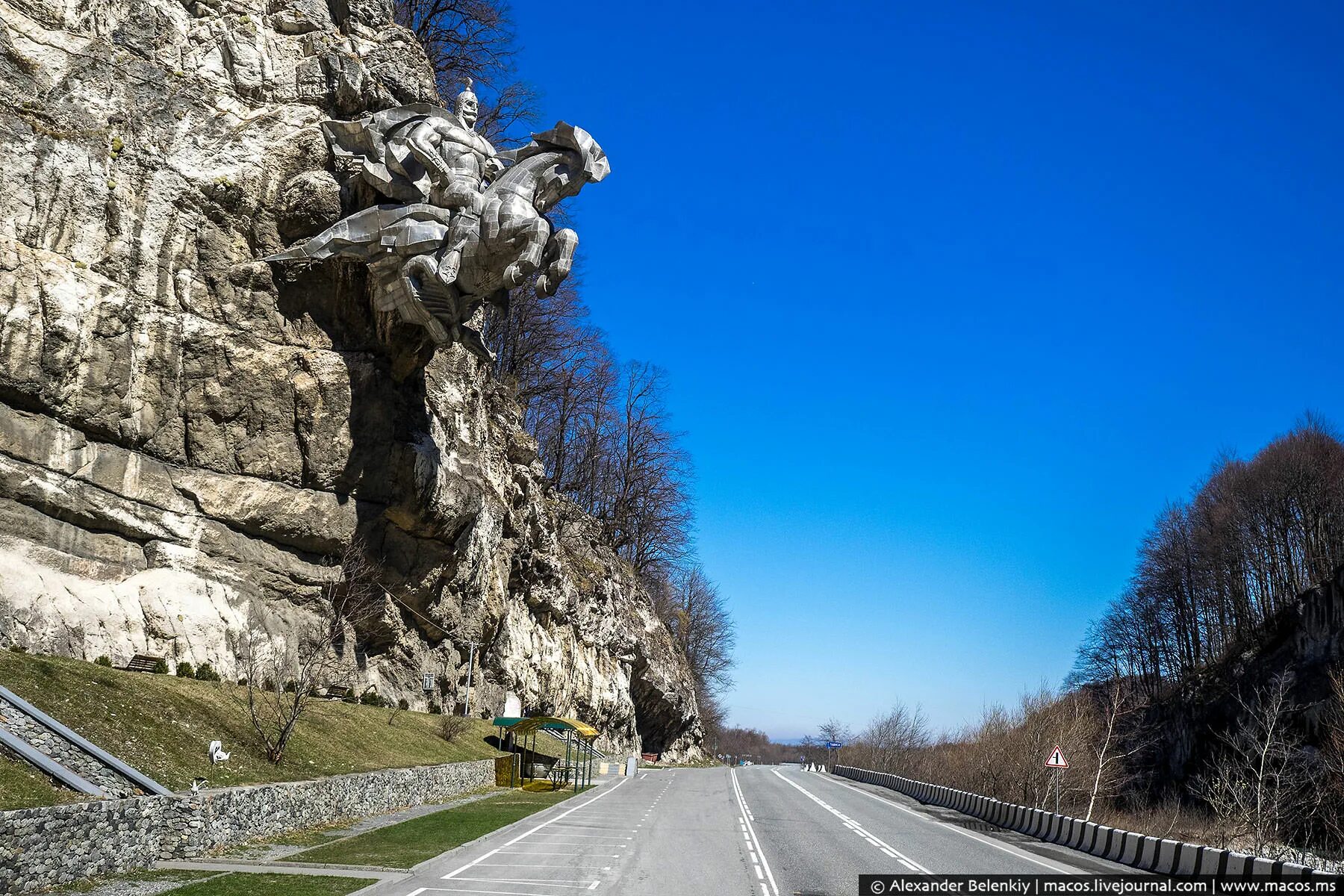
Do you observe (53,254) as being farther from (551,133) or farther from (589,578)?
(589,578)

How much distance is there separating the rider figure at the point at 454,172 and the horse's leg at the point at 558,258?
2474 mm

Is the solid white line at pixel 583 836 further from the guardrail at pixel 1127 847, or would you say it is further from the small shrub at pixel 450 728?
the small shrub at pixel 450 728

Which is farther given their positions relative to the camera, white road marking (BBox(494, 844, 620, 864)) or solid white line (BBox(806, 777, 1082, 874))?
solid white line (BBox(806, 777, 1082, 874))

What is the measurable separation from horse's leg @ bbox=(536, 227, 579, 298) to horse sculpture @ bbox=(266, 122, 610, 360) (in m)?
0.03

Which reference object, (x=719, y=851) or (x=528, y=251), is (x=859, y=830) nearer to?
(x=719, y=851)

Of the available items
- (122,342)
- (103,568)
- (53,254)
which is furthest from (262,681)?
(53,254)

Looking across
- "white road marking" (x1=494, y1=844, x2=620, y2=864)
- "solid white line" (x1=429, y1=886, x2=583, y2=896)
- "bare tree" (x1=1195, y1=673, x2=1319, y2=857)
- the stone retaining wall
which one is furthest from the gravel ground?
"bare tree" (x1=1195, y1=673, x2=1319, y2=857)

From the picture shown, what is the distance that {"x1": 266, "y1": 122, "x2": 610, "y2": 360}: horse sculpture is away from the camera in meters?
29.8

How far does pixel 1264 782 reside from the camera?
44312mm

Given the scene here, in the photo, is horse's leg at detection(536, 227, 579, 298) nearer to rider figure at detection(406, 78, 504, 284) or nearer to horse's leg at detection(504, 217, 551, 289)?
horse's leg at detection(504, 217, 551, 289)

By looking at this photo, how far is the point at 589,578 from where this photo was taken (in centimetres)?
6538

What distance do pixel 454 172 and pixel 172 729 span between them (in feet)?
60.6

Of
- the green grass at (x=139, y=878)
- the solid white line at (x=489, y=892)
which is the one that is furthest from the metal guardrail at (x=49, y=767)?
the solid white line at (x=489, y=892)

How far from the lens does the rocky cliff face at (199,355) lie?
2458cm
